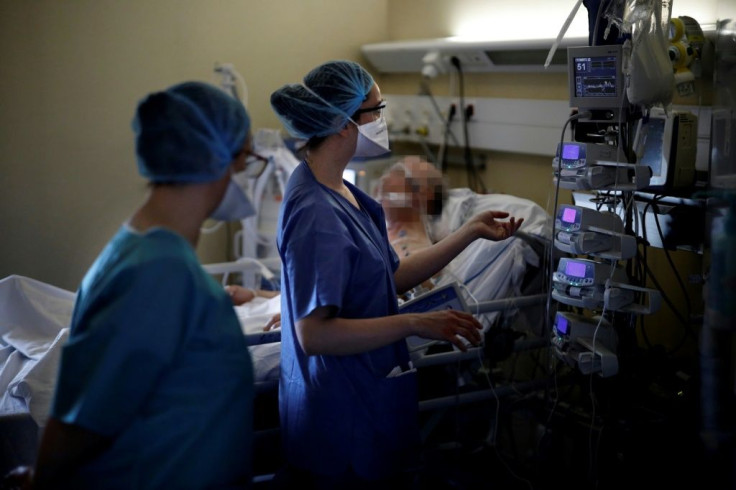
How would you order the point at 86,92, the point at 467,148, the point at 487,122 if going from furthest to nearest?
the point at 467,148
the point at 487,122
the point at 86,92

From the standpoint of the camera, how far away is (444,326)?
1.65 metres

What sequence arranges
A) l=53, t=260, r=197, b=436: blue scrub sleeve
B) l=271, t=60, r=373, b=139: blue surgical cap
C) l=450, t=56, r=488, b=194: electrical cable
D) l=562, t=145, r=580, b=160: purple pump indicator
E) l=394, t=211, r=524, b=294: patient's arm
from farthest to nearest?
l=450, t=56, r=488, b=194: electrical cable
l=562, t=145, r=580, b=160: purple pump indicator
l=394, t=211, r=524, b=294: patient's arm
l=271, t=60, r=373, b=139: blue surgical cap
l=53, t=260, r=197, b=436: blue scrub sleeve

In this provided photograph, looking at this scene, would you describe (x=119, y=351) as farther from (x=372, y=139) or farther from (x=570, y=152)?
(x=570, y=152)

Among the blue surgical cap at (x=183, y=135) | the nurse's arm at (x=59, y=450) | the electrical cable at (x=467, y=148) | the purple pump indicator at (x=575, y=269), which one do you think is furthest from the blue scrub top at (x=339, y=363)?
the electrical cable at (x=467, y=148)

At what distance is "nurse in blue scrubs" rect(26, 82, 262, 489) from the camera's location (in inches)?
46.4

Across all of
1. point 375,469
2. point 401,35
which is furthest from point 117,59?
point 375,469

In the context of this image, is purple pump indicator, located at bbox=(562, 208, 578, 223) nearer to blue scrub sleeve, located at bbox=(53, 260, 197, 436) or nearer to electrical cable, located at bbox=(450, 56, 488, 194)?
blue scrub sleeve, located at bbox=(53, 260, 197, 436)

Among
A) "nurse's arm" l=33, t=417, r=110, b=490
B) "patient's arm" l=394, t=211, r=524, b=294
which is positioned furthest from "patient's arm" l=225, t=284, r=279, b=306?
"nurse's arm" l=33, t=417, r=110, b=490

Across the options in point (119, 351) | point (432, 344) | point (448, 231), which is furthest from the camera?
point (448, 231)

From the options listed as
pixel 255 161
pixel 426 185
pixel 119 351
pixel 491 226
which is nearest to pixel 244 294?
pixel 426 185

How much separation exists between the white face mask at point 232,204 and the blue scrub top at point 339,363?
1.05ft

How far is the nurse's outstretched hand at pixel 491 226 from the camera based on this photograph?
2.05 meters

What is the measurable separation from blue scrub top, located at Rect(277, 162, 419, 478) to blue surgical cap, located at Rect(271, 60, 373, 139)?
104 millimetres

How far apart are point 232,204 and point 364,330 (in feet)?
1.48
